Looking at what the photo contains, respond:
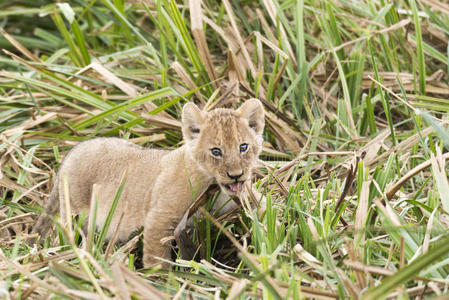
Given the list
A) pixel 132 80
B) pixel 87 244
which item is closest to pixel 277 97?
pixel 132 80

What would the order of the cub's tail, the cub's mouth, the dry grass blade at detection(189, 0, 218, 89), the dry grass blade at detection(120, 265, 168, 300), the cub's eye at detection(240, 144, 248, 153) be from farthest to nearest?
the dry grass blade at detection(189, 0, 218, 89) < the cub's tail < the cub's eye at detection(240, 144, 248, 153) < the cub's mouth < the dry grass blade at detection(120, 265, 168, 300)

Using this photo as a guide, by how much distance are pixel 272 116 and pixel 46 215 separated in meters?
1.94

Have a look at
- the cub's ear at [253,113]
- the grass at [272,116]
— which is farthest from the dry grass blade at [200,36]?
the cub's ear at [253,113]

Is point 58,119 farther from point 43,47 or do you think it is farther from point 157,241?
point 43,47

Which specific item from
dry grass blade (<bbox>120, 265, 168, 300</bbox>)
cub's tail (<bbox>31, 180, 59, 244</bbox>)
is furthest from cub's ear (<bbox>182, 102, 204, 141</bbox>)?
dry grass blade (<bbox>120, 265, 168, 300</bbox>)

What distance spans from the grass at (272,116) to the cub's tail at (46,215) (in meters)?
0.08

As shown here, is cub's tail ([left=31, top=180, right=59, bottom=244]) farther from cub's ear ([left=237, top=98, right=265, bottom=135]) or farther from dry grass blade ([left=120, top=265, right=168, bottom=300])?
dry grass blade ([left=120, top=265, right=168, bottom=300])

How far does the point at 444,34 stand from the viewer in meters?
6.09

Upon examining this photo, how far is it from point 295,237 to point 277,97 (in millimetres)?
2261

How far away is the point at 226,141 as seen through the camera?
4039 millimetres

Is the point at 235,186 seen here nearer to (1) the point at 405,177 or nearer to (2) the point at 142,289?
(1) the point at 405,177

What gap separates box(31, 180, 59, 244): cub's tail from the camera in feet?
14.9

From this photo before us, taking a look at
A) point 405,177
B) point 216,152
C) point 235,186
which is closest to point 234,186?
point 235,186

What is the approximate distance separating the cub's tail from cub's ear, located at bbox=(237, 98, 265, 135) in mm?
1482
